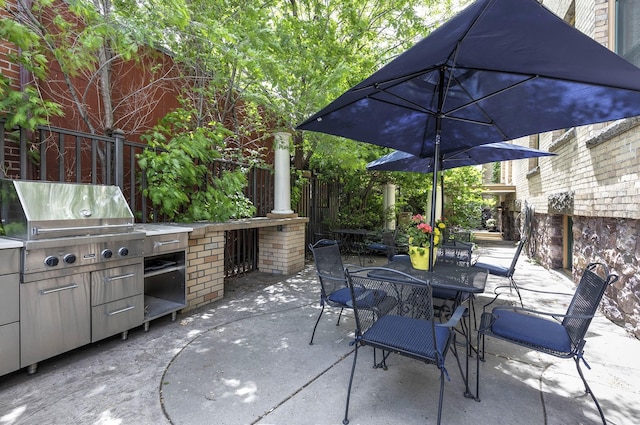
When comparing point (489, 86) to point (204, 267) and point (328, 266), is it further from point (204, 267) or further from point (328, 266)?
point (204, 267)

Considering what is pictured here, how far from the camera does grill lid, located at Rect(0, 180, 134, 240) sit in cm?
227

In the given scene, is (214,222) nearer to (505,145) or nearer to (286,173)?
(286,173)

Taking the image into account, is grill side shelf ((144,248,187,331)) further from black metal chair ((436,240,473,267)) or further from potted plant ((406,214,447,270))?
black metal chair ((436,240,473,267))

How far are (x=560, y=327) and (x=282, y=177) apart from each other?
428 centimetres

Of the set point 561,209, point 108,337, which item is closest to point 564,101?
point 561,209

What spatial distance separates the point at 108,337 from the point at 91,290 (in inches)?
23.0

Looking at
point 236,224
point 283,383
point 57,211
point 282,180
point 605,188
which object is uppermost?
point 282,180

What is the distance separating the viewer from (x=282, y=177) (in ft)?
18.1

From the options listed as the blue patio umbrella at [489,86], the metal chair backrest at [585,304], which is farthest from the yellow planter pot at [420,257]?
the metal chair backrest at [585,304]

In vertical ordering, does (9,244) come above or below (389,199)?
below

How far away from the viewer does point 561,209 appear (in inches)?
204

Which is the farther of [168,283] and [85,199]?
[168,283]

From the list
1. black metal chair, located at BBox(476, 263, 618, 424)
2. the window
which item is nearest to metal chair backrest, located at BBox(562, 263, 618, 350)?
black metal chair, located at BBox(476, 263, 618, 424)

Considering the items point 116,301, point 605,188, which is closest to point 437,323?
point 116,301
